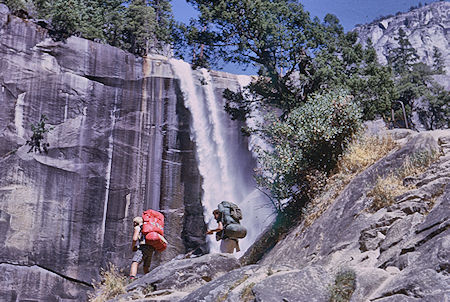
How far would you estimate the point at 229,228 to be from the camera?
10.2 m

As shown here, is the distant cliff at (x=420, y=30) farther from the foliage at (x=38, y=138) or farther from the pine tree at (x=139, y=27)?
the foliage at (x=38, y=138)

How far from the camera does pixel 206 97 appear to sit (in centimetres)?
2481

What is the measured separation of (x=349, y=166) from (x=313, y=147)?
4.62 ft

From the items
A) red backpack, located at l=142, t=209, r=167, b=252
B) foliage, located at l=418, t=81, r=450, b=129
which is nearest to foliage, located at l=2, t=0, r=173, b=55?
red backpack, located at l=142, t=209, r=167, b=252

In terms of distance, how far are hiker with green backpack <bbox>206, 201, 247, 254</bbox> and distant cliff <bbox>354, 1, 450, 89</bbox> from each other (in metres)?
69.2

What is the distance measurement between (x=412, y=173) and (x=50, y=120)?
1549cm

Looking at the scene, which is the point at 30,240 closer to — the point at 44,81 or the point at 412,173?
the point at 44,81

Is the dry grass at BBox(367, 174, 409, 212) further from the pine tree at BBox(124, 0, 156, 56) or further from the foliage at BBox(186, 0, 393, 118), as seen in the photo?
the pine tree at BBox(124, 0, 156, 56)

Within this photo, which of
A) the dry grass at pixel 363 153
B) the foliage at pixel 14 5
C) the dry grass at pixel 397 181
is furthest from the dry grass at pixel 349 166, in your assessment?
the foliage at pixel 14 5

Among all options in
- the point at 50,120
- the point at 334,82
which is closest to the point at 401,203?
the point at 334,82

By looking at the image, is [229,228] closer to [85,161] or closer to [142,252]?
[142,252]

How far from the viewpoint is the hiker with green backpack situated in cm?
1027

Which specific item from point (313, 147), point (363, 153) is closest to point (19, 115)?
point (313, 147)

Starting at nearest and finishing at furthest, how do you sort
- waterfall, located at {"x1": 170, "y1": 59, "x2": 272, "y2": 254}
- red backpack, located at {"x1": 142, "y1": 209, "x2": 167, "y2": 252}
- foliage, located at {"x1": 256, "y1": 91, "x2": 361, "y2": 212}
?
red backpack, located at {"x1": 142, "y1": 209, "x2": 167, "y2": 252}
foliage, located at {"x1": 256, "y1": 91, "x2": 361, "y2": 212}
waterfall, located at {"x1": 170, "y1": 59, "x2": 272, "y2": 254}
